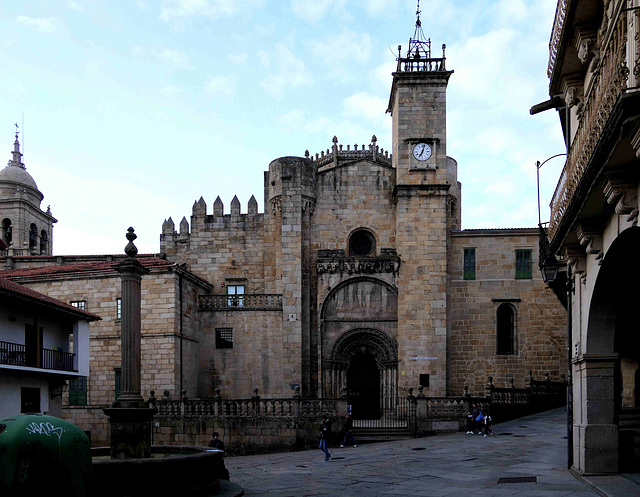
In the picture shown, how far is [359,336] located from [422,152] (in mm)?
9037

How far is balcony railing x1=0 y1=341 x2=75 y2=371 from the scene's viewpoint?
79.4 ft

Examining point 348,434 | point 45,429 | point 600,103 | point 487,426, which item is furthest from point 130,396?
point 487,426

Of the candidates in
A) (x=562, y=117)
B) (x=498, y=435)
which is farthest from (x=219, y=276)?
(x=562, y=117)

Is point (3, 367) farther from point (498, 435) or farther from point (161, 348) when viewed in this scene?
point (498, 435)

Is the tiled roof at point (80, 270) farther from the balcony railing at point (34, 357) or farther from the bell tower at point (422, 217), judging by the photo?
the bell tower at point (422, 217)

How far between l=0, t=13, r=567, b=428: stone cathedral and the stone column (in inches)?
652

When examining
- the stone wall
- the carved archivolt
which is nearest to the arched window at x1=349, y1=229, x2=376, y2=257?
the carved archivolt

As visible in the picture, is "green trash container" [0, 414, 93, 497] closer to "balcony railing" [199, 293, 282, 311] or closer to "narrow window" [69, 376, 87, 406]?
"narrow window" [69, 376, 87, 406]

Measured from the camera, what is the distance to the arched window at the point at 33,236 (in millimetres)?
52438

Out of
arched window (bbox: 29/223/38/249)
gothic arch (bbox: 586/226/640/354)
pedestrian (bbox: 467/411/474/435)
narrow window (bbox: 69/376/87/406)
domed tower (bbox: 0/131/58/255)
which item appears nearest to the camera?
gothic arch (bbox: 586/226/640/354)

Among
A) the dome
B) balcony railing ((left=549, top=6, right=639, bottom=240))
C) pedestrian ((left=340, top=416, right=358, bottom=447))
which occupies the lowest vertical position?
pedestrian ((left=340, top=416, right=358, bottom=447))

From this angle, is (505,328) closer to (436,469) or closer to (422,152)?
(422,152)

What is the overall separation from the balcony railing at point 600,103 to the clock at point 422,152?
69.9 ft

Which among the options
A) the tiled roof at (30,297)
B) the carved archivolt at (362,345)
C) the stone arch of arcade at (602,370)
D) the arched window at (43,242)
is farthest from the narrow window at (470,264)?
the arched window at (43,242)
